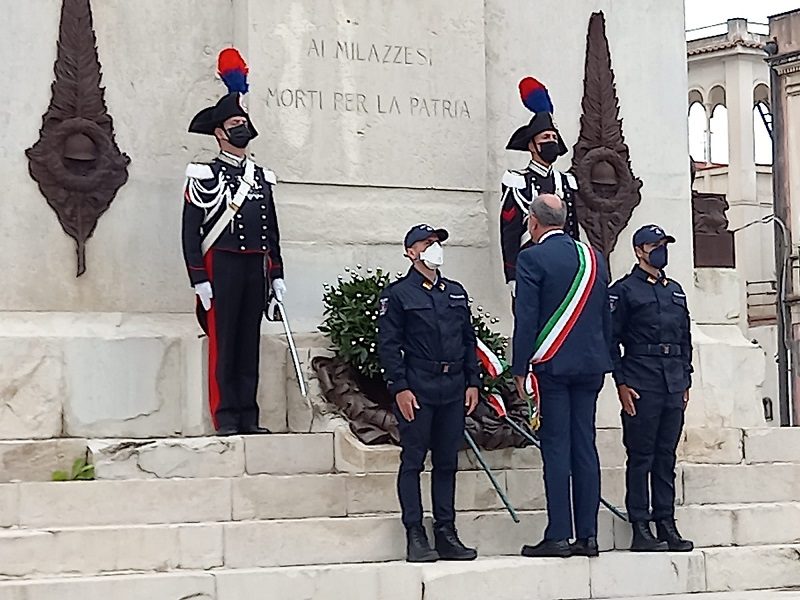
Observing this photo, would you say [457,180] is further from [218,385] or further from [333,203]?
[218,385]

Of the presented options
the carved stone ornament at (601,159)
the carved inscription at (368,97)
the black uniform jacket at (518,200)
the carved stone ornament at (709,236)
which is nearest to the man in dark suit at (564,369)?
the black uniform jacket at (518,200)

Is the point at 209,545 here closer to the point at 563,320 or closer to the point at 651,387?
the point at 563,320

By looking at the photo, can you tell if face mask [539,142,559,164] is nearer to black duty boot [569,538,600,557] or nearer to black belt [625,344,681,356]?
black belt [625,344,681,356]

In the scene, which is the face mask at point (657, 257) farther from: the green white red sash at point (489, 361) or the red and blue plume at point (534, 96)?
the red and blue plume at point (534, 96)

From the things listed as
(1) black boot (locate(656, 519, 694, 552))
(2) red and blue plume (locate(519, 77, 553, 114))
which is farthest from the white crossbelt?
(1) black boot (locate(656, 519, 694, 552))

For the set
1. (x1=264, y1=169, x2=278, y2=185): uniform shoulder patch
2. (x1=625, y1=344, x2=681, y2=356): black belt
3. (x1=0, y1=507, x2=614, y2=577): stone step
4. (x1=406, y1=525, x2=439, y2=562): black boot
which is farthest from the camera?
(x1=264, y1=169, x2=278, y2=185): uniform shoulder patch

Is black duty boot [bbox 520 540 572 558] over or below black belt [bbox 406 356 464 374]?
below

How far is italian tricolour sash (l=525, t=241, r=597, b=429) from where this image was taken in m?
9.59

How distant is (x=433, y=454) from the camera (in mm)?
9781

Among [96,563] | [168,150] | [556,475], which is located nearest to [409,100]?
[168,150]

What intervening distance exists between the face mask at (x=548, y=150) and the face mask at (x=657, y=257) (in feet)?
5.22

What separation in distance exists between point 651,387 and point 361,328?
1.92 m

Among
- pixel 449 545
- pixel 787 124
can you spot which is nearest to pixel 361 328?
pixel 449 545

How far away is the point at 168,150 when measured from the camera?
11992mm
